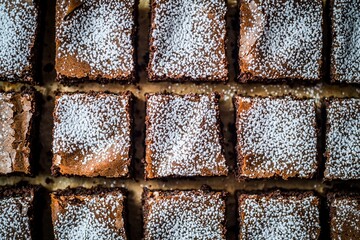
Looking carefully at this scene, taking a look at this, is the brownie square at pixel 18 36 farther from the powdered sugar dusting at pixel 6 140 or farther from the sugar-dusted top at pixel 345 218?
the sugar-dusted top at pixel 345 218

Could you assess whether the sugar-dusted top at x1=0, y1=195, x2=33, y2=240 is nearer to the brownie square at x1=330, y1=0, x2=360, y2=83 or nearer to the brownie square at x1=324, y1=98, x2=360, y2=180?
the brownie square at x1=324, y1=98, x2=360, y2=180

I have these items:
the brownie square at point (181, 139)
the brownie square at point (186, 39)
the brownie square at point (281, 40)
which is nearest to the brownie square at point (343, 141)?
the brownie square at point (281, 40)

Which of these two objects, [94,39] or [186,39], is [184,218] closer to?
[186,39]

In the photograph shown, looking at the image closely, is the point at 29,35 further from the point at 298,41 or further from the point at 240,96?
the point at 298,41

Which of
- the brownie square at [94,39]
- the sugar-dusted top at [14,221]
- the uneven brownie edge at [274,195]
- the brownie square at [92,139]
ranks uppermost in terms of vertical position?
the brownie square at [94,39]

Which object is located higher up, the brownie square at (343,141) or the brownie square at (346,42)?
the brownie square at (346,42)

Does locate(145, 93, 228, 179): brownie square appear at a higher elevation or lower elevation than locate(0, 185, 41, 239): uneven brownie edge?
higher

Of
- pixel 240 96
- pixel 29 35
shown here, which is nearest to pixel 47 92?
pixel 29 35

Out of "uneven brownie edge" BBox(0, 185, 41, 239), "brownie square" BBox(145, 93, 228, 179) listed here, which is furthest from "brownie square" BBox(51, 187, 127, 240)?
"brownie square" BBox(145, 93, 228, 179)
